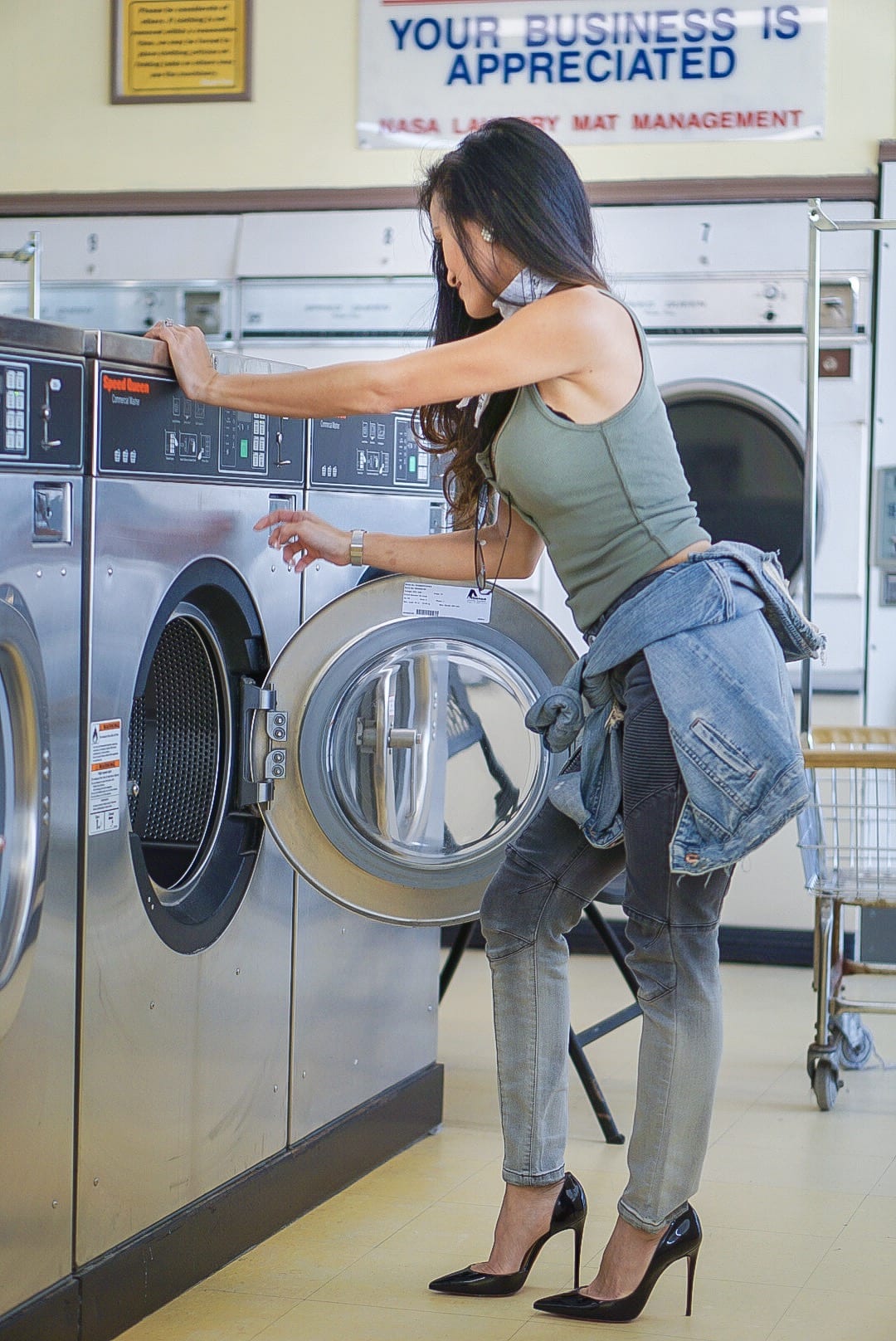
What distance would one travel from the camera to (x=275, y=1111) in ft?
8.14

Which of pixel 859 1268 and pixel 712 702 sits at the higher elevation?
pixel 712 702

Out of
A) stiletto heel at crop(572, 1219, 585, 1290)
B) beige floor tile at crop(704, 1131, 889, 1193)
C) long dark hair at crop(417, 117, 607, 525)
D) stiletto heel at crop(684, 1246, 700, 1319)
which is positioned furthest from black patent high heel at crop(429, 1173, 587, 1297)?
long dark hair at crop(417, 117, 607, 525)

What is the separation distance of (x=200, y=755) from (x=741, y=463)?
7.73 ft

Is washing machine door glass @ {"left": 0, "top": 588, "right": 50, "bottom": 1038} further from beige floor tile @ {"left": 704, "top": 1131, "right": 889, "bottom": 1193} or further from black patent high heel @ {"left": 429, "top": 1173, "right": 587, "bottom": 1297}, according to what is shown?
beige floor tile @ {"left": 704, "top": 1131, "right": 889, "bottom": 1193}

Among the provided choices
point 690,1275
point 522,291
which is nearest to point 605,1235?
point 690,1275

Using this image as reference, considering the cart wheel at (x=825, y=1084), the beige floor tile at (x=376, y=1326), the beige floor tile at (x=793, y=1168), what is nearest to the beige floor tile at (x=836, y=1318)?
the beige floor tile at (x=376, y=1326)

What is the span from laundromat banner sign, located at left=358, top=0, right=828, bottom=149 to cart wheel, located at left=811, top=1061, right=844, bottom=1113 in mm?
2404

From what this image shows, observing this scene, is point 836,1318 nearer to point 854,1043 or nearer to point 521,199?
point 854,1043

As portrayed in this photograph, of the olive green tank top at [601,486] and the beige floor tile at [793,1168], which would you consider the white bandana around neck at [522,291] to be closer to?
the olive green tank top at [601,486]

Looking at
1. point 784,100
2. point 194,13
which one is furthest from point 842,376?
point 194,13

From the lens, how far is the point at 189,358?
2.09m

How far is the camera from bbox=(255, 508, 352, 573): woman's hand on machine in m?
2.32

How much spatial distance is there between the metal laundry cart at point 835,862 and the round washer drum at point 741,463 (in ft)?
2.24

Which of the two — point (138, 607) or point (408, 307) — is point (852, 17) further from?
point (138, 607)
